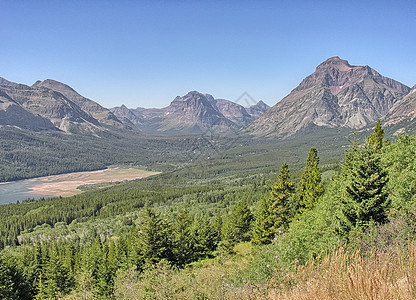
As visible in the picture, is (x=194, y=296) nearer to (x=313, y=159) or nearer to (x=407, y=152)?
(x=407, y=152)

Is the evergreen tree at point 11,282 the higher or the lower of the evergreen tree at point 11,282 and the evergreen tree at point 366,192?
the lower

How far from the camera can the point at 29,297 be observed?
2152 inches

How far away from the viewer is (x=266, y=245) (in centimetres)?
3331

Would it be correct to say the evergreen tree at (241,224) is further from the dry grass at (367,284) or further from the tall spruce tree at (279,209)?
the dry grass at (367,284)

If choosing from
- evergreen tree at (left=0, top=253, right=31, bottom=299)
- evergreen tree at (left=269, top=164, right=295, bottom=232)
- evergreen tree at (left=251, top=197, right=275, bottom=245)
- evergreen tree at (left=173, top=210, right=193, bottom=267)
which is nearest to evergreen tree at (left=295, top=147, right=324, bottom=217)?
evergreen tree at (left=269, top=164, right=295, bottom=232)

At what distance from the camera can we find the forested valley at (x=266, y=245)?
7.47 meters

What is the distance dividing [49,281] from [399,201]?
5666 cm

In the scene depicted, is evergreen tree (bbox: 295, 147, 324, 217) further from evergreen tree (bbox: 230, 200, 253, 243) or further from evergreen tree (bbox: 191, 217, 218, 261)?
evergreen tree (bbox: 191, 217, 218, 261)

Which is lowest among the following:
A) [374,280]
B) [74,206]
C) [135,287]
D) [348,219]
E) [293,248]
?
[74,206]

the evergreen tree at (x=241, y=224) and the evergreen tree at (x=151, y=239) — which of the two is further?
the evergreen tree at (x=241, y=224)

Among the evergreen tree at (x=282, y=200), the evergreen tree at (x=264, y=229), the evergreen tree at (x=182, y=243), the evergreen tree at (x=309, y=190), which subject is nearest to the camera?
the evergreen tree at (x=309, y=190)

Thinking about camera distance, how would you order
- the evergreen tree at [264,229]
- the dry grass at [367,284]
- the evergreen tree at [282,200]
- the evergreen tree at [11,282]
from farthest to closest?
the evergreen tree at [264,229] < the evergreen tree at [11,282] < the evergreen tree at [282,200] < the dry grass at [367,284]

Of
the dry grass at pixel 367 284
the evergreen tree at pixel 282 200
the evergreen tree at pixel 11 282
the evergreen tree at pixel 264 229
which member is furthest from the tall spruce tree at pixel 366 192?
the evergreen tree at pixel 11 282

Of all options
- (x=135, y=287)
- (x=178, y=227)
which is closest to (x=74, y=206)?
(x=178, y=227)
